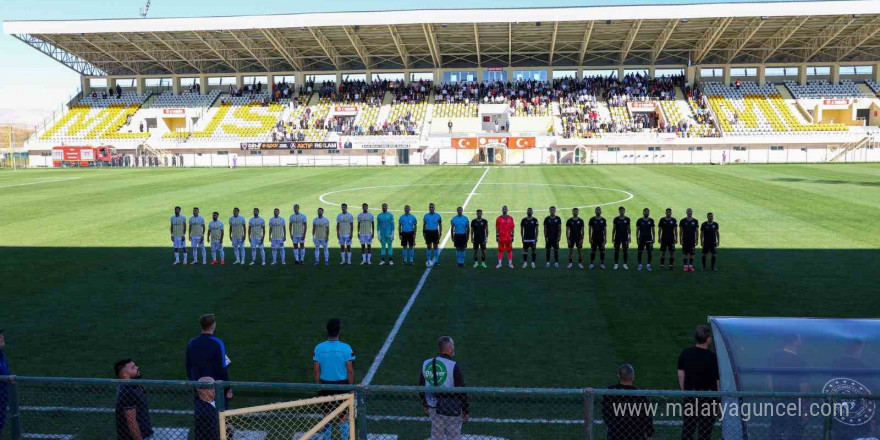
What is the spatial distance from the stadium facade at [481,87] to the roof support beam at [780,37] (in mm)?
253

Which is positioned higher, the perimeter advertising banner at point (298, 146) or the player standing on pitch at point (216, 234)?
the perimeter advertising banner at point (298, 146)

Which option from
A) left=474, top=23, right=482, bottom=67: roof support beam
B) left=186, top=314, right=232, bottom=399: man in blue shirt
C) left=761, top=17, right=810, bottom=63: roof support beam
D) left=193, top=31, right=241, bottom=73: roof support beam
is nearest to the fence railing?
left=186, top=314, right=232, bottom=399: man in blue shirt

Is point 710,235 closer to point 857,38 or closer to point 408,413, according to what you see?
point 408,413

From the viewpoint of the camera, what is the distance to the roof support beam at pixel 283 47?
211ft

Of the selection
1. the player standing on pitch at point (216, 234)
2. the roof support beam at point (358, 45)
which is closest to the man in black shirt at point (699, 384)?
the player standing on pitch at point (216, 234)

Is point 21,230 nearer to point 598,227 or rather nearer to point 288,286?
point 288,286

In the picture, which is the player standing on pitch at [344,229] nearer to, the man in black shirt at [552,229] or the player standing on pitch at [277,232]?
the player standing on pitch at [277,232]

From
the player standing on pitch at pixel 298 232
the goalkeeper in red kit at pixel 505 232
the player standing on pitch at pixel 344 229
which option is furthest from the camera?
the player standing on pitch at pixel 344 229

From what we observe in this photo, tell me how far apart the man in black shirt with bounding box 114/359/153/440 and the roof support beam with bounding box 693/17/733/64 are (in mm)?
62341

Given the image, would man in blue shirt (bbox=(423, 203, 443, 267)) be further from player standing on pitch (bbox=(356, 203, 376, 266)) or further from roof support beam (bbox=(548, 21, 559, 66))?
roof support beam (bbox=(548, 21, 559, 66))

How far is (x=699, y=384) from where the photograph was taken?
7.23 m

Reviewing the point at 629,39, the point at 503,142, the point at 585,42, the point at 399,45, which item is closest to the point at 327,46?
the point at 399,45

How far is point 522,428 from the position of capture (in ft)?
26.2

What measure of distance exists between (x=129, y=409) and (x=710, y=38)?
66.5m
